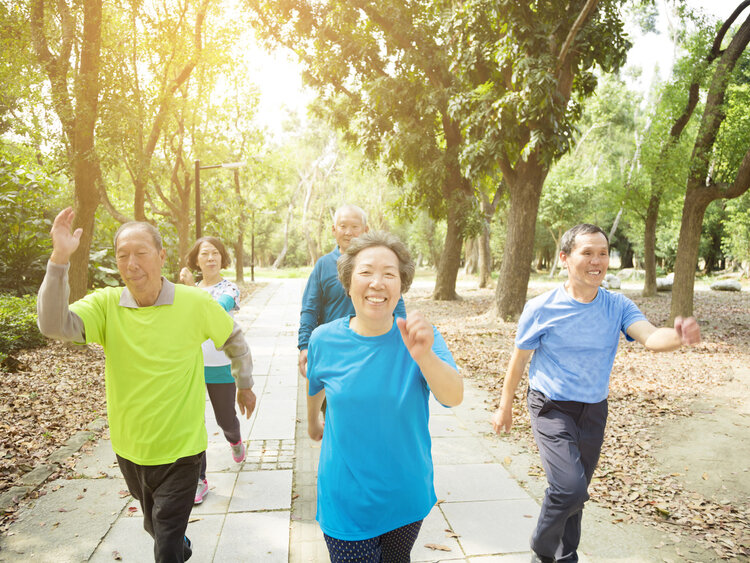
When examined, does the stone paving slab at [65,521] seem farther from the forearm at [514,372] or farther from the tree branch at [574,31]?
the tree branch at [574,31]

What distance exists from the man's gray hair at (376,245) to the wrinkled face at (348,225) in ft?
5.74

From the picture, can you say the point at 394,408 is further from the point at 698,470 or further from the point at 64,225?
the point at 698,470

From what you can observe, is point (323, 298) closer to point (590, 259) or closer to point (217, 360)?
point (217, 360)

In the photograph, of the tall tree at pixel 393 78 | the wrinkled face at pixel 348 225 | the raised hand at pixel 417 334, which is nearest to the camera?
the raised hand at pixel 417 334

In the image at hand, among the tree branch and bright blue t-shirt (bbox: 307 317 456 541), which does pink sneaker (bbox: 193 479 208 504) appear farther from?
the tree branch

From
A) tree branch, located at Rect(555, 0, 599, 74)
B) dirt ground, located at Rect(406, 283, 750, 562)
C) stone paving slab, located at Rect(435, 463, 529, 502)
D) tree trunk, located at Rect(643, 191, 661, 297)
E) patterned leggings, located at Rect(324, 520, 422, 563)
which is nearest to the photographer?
patterned leggings, located at Rect(324, 520, 422, 563)

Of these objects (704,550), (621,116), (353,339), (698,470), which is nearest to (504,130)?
(698,470)

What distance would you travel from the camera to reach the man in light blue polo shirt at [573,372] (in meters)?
2.71

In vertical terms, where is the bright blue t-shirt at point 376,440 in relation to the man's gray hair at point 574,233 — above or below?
below

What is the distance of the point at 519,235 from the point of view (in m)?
11.8

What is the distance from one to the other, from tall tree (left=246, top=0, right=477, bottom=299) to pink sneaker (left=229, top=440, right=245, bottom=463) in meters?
11.7

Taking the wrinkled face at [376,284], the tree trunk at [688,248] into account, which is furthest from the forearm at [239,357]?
the tree trunk at [688,248]

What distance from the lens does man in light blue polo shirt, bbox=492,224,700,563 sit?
2.71 m

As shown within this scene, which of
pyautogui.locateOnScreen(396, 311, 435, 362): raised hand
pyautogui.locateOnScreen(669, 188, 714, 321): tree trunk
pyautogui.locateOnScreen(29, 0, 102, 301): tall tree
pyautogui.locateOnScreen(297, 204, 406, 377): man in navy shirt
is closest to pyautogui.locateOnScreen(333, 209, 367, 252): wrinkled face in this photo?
pyautogui.locateOnScreen(297, 204, 406, 377): man in navy shirt
